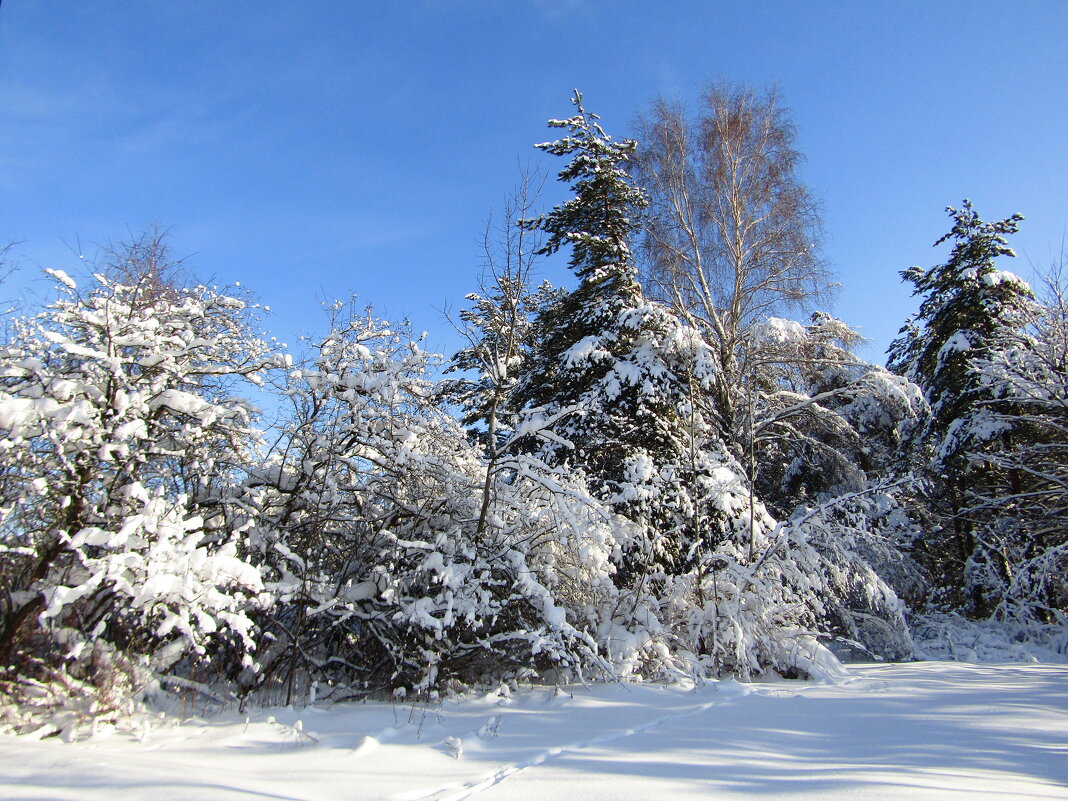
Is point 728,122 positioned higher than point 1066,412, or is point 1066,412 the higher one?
point 728,122

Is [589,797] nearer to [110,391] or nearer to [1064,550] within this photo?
[110,391]

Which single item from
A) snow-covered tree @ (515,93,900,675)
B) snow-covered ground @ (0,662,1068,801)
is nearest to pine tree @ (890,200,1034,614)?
snow-covered tree @ (515,93,900,675)

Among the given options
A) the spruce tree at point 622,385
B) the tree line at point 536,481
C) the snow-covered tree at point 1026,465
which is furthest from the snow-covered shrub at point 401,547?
the snow-covered tree at point 1026,465

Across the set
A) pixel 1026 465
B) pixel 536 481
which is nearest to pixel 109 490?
pixel 536 481

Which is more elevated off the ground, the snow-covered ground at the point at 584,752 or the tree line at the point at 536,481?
the tree line at the point at 536,481

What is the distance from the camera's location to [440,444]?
815 centimetres

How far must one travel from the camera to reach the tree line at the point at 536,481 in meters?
5.06

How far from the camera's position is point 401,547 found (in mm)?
6984

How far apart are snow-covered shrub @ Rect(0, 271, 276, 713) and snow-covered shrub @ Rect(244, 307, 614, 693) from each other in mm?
746

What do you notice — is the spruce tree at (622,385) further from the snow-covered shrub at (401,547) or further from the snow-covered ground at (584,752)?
the snow-covered ground at (584,752)

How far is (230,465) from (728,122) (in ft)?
42.0

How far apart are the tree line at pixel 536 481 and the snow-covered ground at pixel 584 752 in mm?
714

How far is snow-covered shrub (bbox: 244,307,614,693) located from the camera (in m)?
6.42

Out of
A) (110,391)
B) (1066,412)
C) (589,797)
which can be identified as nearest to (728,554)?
(589,797)
